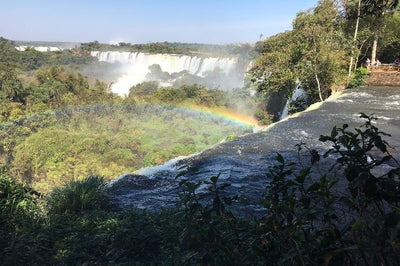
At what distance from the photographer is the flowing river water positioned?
6004mm

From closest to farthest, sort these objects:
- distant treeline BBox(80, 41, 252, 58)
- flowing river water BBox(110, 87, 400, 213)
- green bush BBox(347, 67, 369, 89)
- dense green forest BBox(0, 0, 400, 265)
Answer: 1. dense green forest BBox(0, 0, 400, 265)
2. flowing river water BBox(110, 87, 400, 213)
3. green bush BBox(347, 67, 369, 89)
4. distant treeline BBox(80, 41, 252, 58)

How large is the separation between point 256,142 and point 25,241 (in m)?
6.78

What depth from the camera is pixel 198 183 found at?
2002mm

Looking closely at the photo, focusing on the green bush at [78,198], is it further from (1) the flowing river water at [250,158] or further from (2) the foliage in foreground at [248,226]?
(1) the flowing river water at [250,158]

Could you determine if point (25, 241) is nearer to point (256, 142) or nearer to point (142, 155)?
point (256, 142)

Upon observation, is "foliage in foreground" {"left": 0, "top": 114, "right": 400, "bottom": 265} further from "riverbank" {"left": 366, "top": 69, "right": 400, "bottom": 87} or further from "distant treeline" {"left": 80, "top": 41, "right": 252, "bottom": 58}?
"distant treeline" {"left": 80, "top": 41, "right": 252, "bottom": 58}

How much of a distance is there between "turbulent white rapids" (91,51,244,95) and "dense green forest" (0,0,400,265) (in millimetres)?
4938

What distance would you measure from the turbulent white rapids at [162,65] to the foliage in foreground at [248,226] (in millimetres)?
39362

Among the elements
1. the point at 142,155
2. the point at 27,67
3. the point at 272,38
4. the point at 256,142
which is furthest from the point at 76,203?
the point at 27,67

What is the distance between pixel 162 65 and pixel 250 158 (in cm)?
5081

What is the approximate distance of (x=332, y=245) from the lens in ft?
5.02

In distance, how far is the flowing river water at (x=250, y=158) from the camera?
6.00 m

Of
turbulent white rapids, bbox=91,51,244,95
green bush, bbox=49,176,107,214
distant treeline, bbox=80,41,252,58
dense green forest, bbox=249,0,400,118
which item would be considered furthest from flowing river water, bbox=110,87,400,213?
distant treeline, bbox=80,41,252,58

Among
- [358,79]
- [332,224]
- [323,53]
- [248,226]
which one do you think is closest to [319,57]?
[323,53]
